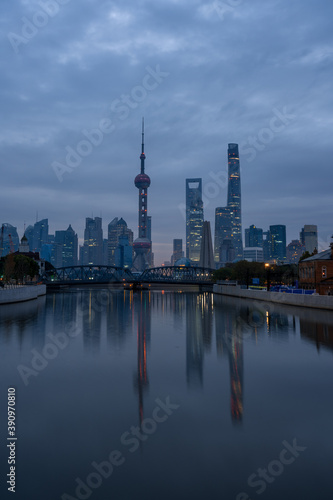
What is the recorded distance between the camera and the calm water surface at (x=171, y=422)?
27.6ft

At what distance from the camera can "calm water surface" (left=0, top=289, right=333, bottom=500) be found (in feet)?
27.6

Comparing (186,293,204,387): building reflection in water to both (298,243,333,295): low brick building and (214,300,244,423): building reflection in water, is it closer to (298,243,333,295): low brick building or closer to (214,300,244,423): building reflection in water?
(214,300,244,423): building reflection in water

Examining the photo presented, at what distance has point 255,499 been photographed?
25.6 ft

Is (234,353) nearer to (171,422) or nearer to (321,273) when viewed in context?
(171,422)

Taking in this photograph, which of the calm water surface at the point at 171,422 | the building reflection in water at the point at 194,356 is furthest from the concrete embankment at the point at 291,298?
the calm water surface at the point at 171,422

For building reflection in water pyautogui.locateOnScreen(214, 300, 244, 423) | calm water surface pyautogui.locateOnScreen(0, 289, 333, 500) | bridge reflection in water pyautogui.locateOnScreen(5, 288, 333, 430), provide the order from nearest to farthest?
calm water surface pyautogui.locateOnScreen(0, 289, 333, 500) → building reflection in water pyautogui.locateOnScreen(214, 300, 244, 423) → bridge reflection in water pyautogui.locateOnScreen(5, 288, 333, 430)

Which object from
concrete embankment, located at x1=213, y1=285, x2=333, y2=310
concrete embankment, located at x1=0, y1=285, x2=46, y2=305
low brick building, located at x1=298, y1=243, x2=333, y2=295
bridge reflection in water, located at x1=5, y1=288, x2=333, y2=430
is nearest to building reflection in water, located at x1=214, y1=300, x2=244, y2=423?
bridge reflection in water, located at x1=5, y1=288, x2=333, y2=430

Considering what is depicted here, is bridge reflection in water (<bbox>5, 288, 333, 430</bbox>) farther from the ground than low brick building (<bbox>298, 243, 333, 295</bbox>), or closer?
closer

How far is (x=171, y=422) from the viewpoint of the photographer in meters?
11.8

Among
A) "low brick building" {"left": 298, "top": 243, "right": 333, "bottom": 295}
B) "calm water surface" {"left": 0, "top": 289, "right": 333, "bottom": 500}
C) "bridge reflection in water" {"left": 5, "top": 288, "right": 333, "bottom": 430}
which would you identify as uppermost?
"low brick building" {"left": 298, "top": 243, "right": 333, "bottom": 295}

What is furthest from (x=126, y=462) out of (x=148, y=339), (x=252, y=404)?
(x=148, y=339)

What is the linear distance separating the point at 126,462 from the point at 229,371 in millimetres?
10635

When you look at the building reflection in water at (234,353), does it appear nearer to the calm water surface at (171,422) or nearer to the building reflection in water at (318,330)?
the calm water surface at (171,422)

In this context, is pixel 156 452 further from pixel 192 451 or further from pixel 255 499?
pixel 255 499
